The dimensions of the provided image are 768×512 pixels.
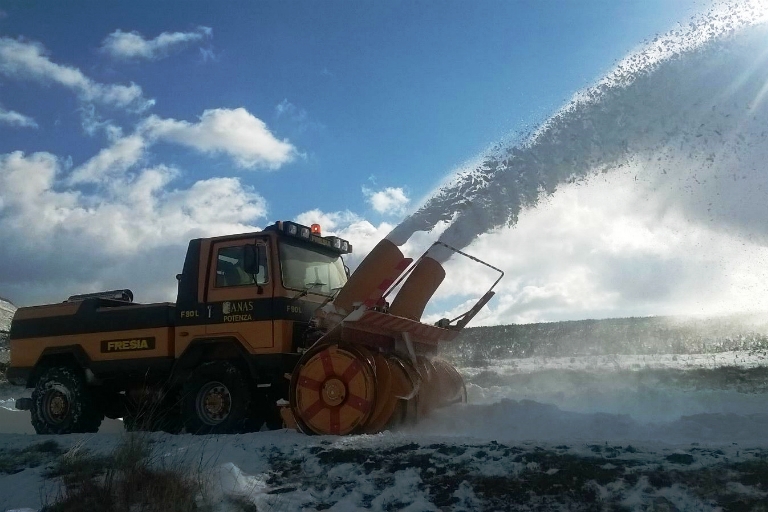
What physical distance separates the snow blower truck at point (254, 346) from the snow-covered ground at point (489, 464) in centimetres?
75

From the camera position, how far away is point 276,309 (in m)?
8.83

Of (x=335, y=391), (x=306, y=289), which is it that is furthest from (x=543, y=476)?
(x=306, y=289)

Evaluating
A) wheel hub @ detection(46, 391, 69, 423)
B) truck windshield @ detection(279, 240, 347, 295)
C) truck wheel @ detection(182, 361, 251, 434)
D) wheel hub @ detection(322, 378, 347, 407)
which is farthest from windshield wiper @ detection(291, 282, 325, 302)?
wheel hub @ detection(46, 391, 69, 423)

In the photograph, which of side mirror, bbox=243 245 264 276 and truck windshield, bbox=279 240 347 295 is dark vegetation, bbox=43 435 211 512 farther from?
truck windshield, bbox=279 240 347 295

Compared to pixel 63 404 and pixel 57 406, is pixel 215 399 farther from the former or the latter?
pixel 57 406

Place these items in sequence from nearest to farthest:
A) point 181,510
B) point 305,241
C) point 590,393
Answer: point 181,510 < point 305,241 < point 590,393

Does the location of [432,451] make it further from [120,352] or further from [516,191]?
[120,352]

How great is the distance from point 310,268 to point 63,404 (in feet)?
14.0

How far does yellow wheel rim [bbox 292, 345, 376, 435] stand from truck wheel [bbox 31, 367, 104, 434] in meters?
3.79

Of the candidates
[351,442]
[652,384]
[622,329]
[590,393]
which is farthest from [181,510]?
[622,329]

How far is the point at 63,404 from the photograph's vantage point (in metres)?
10.2

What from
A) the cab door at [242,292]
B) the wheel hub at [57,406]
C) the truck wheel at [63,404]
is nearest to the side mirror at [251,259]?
the cab door at [242,292]

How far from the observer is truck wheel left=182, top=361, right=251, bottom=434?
345 inches

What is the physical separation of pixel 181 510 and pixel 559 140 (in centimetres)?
665
